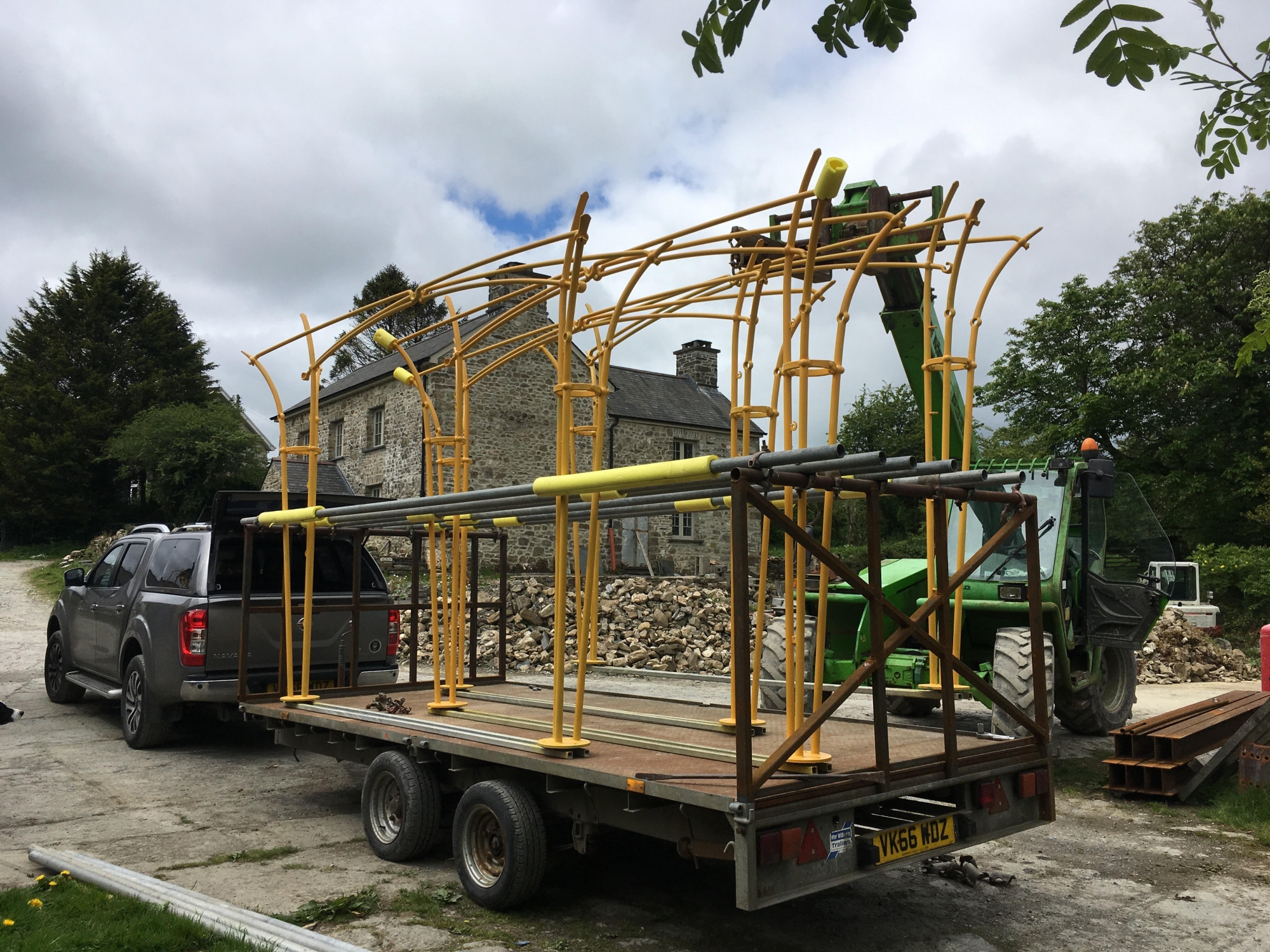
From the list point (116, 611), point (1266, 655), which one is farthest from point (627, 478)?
point (1266, 655)

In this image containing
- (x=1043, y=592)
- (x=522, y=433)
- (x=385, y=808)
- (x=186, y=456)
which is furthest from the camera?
(x=186, y=456)

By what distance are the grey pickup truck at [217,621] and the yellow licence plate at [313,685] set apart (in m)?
0.01

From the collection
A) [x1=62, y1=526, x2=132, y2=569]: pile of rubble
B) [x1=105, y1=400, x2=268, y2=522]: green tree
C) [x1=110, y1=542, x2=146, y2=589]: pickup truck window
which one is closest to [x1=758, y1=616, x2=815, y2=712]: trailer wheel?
[x1=110, y1=542, x2=146, y2=589]: pickup truck window

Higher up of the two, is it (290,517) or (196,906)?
(290,517)

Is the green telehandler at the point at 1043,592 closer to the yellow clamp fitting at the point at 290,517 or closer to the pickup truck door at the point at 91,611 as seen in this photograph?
the yellow clamp fitting at the point at 290,517

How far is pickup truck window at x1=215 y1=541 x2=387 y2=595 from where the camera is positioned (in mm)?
8398

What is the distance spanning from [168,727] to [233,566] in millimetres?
1462

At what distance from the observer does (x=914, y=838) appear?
420cm

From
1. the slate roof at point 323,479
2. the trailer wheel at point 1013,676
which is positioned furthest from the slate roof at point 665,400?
the trailer wheel at point 1013,676

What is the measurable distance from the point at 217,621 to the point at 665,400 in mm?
26104

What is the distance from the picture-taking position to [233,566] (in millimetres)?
8484

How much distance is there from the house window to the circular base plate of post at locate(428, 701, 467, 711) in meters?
25.5

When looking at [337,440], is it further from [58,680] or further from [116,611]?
[116,611]

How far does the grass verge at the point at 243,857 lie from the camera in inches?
214
